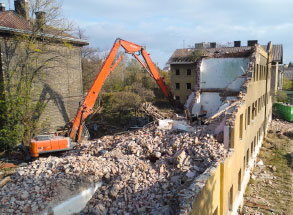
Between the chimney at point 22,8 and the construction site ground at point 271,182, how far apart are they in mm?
18173

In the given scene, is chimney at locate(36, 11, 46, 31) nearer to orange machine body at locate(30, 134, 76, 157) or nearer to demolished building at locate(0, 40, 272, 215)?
orange machine body at locate(30, 134, 76, 157)

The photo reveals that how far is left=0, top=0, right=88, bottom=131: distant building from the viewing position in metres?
16.0

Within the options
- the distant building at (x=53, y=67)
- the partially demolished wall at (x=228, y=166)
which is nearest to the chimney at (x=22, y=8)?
the distant building at (x=53, y=67)

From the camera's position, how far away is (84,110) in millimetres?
16016

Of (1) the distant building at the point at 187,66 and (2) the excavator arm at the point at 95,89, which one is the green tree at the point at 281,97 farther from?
(2) the excavator arm at the point at 95,89

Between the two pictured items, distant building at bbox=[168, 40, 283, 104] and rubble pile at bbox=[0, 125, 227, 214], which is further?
distant building at bbox=[168, 40, 283, 104]

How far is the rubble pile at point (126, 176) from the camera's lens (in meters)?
8.12

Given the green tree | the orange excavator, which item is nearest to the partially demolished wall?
the orange excavator

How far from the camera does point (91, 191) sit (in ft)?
30.2

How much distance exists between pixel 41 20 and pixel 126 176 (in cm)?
1240

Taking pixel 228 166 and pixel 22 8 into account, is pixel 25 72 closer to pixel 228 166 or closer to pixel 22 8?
pixel 22 8

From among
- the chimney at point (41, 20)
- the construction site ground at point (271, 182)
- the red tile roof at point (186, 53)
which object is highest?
the chimney at point (41, 20)

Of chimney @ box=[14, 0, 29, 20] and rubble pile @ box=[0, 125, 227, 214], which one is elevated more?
chimney @ box=[14, 0, 29, 20]

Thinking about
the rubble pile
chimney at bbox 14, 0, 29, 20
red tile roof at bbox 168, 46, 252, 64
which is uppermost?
chimney at bbox 14, 0, 29, 20
